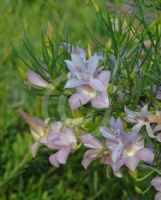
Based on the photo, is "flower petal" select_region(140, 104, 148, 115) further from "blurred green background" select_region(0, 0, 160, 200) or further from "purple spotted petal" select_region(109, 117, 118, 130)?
"blurred green background" select_region(0, 0, 160, 200)

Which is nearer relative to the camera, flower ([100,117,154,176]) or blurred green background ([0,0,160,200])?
flower ([100,117,154,176])

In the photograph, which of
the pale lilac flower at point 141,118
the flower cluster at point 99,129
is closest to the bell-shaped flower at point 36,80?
the flower cluster at point 99,129

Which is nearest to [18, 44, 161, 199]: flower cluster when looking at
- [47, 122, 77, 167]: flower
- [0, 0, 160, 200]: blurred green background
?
[47, 122, 77, 167]: flower

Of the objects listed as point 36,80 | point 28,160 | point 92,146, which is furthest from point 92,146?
point 28,160

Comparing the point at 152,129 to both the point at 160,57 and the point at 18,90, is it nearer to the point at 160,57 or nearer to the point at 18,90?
the point at 160,57

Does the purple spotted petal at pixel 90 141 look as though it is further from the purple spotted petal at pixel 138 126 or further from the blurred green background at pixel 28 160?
the blurred green background at pixel 28 160

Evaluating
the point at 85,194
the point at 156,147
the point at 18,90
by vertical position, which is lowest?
the point at 85,194

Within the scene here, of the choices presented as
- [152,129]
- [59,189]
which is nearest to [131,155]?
[152,129]

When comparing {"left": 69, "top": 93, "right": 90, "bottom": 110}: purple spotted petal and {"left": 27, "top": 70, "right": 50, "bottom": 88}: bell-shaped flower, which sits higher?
{"left": 27, "top": 70, "right": 50, "bottom": 88}: bell-shaped flower
